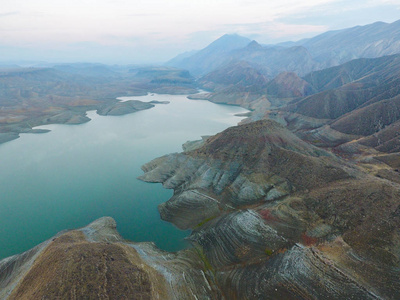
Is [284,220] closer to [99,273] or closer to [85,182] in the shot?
[99,273]

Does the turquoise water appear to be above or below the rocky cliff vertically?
below

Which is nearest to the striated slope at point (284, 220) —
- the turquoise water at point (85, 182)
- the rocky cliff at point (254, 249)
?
the rocky cliff at point (254, 249)

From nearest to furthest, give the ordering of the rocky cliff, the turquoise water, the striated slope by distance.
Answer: the rocky cliff, the striated slope, the turquoise water

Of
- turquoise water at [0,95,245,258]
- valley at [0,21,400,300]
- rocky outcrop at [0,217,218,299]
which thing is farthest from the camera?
turquoise water at [0,95,245,258]

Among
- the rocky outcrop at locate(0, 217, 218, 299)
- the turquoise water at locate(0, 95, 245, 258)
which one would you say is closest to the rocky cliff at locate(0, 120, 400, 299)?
the rocky outcrop at locate(0, 217, 218, 299)

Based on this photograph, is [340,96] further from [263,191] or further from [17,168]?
[17,168]

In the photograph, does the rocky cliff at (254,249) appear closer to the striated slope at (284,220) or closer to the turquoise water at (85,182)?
the striated slope at (284,220)

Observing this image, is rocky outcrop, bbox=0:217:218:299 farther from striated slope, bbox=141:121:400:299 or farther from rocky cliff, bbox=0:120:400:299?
striated slope, bbox=141:121:400:299

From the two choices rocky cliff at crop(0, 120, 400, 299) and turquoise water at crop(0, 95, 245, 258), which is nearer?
rocky cliff at crop(0, 120, 400, 299)
